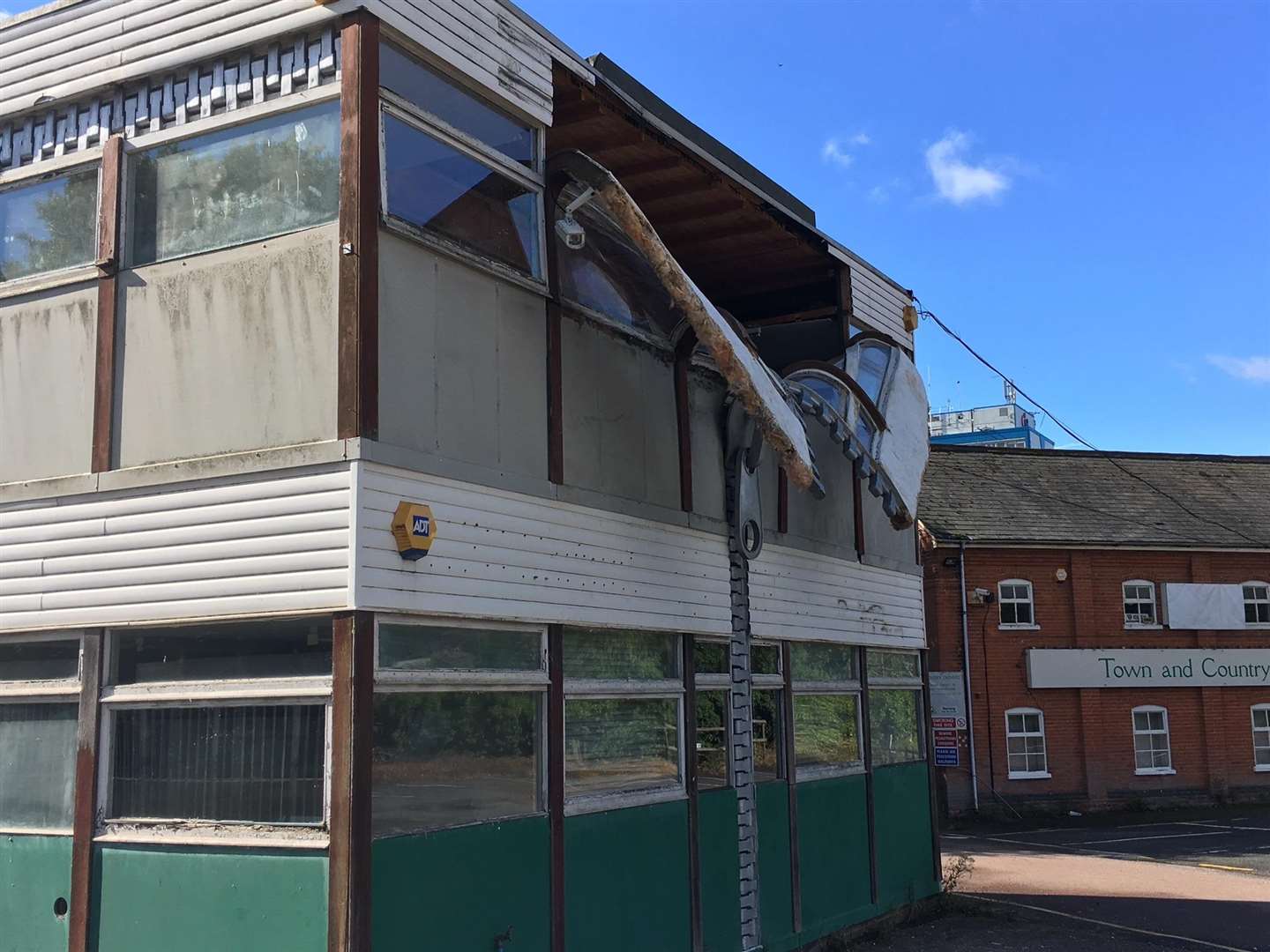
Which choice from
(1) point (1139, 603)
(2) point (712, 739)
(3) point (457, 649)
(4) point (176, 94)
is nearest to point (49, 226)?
(4) point (176, 94)

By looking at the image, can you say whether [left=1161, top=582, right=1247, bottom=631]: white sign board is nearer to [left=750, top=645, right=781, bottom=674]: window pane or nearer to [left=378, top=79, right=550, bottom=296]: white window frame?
[left=750, top=645, right=781, bottom=674]: window pane

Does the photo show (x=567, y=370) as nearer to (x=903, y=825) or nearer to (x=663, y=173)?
(x=663, y=173)

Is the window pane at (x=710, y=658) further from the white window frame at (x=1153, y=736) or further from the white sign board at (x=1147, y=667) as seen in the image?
the white window frame at (x=1153, y=736)

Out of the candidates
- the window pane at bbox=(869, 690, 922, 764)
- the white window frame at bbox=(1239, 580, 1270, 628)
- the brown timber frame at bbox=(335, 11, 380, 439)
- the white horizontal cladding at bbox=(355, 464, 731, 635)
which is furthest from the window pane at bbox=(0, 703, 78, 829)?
the white window frame at bbox=(1239, 580, 1270, 628)

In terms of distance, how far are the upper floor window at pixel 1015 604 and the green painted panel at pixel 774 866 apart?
17813 mm

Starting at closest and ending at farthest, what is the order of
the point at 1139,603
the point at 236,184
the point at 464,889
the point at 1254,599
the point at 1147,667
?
the point at 464,889 → the point at 236,184 → the point at 1147,667 → the point at 1139,603 → the point at 1254,599

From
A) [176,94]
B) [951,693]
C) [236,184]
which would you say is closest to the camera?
[236,184]

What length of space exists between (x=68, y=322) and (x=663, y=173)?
15.7 feet

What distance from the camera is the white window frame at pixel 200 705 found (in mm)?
6246

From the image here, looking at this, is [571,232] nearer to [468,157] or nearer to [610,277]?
[468,157]

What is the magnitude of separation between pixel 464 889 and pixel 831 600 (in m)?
5.96

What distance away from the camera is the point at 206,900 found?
6.37 m

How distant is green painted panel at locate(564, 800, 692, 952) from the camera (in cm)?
777

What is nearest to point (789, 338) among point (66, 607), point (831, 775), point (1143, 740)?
point (831, 775)
